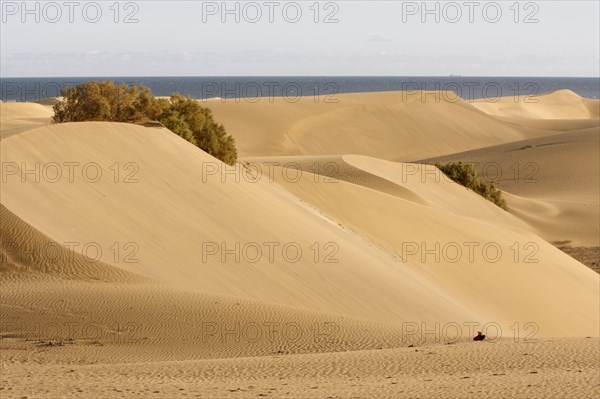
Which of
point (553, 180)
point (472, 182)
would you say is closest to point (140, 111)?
point (472, 182)

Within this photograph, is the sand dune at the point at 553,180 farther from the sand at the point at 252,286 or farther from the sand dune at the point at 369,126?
the sand dune at the point at 369,126

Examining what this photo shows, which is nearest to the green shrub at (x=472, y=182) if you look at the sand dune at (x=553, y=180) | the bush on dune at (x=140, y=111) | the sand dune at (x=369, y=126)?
the sand dune at (x=553, y=180)

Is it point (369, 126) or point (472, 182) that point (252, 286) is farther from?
point (369, 126)

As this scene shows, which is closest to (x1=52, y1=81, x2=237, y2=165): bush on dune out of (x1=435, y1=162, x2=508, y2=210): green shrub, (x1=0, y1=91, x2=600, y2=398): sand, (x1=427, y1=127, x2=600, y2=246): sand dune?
(x1=0, y1=91, x2=600, y2=398): sand

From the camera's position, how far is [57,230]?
1416 centimetres

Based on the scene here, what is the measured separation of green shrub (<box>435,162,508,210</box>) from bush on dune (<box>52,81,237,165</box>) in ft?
43.3

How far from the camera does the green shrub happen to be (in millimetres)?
35312

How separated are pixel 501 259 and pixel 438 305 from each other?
6436 mm

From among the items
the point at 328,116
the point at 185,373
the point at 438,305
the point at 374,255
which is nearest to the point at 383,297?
the point at 438,305

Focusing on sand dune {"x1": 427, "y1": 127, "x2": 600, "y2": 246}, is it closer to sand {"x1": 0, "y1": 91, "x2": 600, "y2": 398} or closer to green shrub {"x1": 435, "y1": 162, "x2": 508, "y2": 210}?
green shrub {"x1": 435, "y1": 162, "x2": 508, "y2": 210}

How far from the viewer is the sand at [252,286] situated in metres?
9.42

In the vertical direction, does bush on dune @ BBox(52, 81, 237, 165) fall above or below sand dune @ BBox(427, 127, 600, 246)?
above

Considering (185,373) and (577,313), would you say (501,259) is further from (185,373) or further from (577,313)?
(185,373)

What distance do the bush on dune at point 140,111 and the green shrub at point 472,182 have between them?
1320 centimetres
